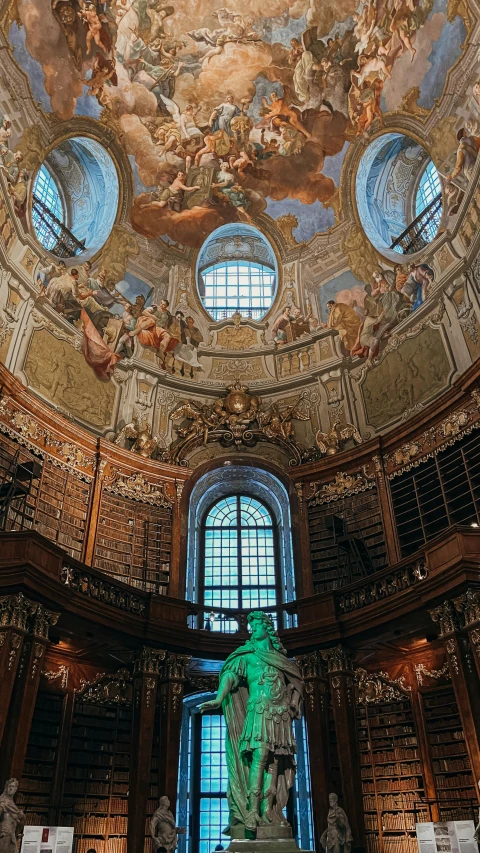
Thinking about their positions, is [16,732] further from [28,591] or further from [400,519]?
[400,519]

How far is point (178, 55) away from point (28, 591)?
13.1 meters

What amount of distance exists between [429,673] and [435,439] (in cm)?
451

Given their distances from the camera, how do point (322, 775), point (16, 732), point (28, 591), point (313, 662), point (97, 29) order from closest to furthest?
1. point (16, 732)
2. point (28, 591)
3. point (322, 775)
4. point (313, 662)
5. point (97, 29)

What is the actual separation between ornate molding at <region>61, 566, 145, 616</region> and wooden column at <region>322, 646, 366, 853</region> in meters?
3.66

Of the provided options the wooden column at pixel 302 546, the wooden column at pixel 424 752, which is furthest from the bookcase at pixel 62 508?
the wooden column at pixel 424 752

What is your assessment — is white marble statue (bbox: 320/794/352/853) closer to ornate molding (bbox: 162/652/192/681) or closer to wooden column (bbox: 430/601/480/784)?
wooden column (bbox: 430/601/480/784)

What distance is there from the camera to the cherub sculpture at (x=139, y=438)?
1572 cm

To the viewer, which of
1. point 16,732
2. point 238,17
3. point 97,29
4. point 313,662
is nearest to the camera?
point 16,732

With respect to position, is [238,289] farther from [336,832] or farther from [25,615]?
[336,832]

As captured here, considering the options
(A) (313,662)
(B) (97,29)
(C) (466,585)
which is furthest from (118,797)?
(B) (97,29)

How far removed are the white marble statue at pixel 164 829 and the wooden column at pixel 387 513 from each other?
6.05 m

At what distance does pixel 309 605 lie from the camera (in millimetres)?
13000

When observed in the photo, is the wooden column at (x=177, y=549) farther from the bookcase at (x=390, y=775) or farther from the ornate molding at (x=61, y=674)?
the bookcase at (x=390, y=775)

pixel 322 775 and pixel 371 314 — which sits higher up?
pixel 371 314
